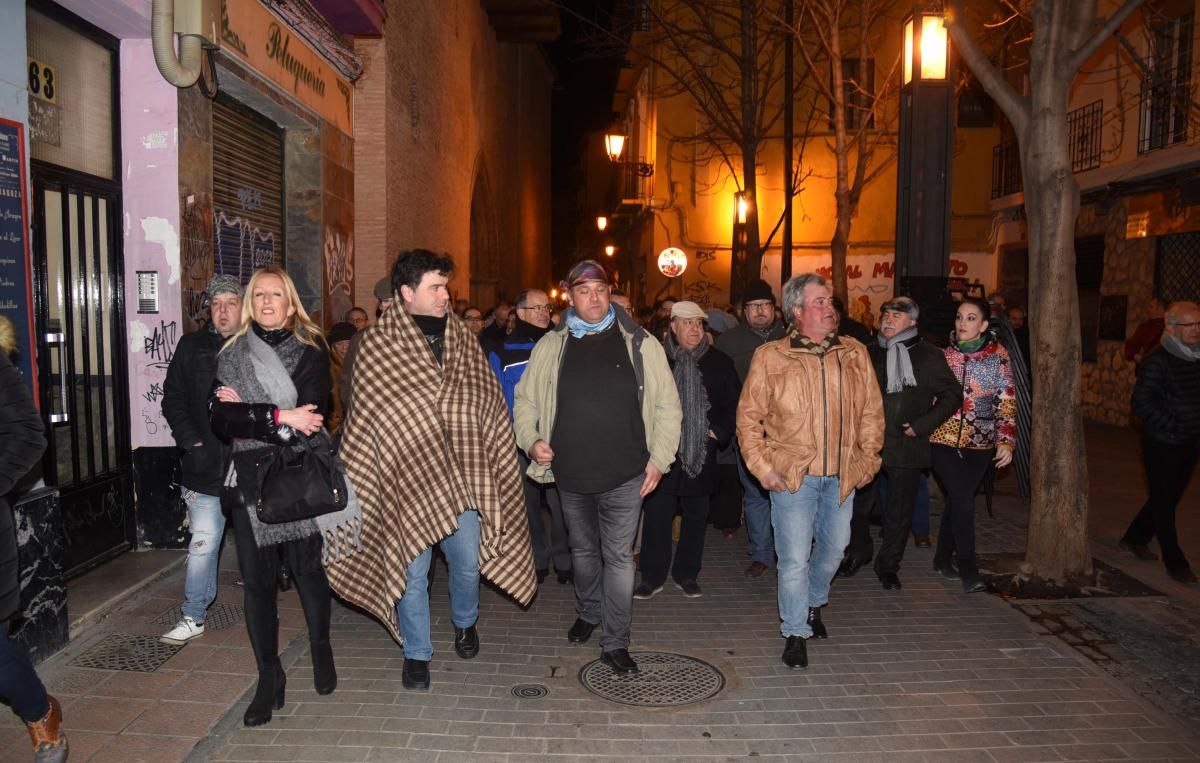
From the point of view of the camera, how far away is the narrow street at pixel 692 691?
4191mm

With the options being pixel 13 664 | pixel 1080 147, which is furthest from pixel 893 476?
pixel 1080 147

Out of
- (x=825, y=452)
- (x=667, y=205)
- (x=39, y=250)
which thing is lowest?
(x=825, y=452)

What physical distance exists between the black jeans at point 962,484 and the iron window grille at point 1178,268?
1025 centimetres

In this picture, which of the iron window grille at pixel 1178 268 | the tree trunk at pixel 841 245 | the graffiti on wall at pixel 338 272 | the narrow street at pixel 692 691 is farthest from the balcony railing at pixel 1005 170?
the narrow street at pixel 692 691

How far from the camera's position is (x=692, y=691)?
4.82 meters

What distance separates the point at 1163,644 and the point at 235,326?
581 centimetres

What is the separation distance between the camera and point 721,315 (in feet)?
27.5

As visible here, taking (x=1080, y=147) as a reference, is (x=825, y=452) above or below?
below

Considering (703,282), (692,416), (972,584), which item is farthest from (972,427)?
(703,282)

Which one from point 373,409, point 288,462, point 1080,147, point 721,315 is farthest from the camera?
point 1080,147

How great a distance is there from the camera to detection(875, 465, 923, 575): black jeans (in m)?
6.70

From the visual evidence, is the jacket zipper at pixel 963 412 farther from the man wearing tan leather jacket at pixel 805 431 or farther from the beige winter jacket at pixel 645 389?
the beige winter jacket at pixel 645 389

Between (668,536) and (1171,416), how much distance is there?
386cm

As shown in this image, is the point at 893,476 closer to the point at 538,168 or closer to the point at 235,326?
the point at 235,326
